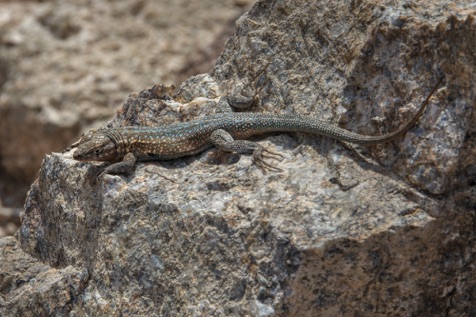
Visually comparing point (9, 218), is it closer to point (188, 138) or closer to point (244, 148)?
point (188, 138)

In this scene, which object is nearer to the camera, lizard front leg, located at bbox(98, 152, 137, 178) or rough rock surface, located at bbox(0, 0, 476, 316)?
rough rock surface, located at bbox(0, 0, 476, 316)

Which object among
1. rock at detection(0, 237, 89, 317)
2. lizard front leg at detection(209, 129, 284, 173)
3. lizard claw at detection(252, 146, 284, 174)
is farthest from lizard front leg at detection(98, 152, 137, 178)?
lizard claw at detection(252, 146, 284, 174)

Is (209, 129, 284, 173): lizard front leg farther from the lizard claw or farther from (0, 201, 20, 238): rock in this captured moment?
(0, 201, 20, 238): rock

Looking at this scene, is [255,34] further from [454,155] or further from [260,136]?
[454,155]

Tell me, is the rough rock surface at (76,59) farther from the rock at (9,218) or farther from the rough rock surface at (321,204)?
the rough rock surface at (321,204)

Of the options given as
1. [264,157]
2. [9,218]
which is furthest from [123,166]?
[9,218]

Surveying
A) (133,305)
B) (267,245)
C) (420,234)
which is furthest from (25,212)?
(420,234)

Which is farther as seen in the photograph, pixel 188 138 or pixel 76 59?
pixel 76 59
